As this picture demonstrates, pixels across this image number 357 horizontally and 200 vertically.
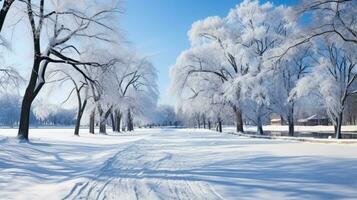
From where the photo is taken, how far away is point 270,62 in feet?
83.5

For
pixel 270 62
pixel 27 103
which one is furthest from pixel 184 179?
pixel 270 62

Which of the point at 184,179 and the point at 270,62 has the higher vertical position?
the point at 270,62

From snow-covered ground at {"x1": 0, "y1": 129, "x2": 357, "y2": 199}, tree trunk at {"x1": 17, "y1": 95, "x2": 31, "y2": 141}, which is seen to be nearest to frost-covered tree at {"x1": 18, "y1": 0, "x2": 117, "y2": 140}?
tree trunk at {"x1": 17, "y1": 95, "x2": 31, "y2": 141}

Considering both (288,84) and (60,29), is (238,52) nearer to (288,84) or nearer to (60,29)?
(288,84)

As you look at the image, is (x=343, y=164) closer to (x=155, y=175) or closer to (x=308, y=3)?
(x=155, y=175)

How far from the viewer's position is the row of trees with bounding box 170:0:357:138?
22.5 meters

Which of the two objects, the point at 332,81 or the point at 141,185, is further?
the point at 332,81

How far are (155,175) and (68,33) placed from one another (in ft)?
51.1

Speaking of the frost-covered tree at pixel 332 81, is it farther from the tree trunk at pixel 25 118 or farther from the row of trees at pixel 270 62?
the tree trunk at pixel 25 118

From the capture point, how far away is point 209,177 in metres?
9.70

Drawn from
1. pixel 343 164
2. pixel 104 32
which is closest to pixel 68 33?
pixel 104 32

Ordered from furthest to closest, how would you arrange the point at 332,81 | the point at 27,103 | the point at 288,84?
the point at 288,84
the point at 332,81
the point at 27,103

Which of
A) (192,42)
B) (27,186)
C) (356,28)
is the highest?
(192,42)

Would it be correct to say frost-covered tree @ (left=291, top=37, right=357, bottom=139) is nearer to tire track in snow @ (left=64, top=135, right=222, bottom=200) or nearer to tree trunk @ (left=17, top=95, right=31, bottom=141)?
tree trunk @ (left=17, top=95, right=31, bottom=141)
